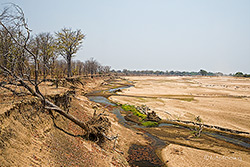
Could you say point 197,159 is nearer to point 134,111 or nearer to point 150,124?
point 150,124

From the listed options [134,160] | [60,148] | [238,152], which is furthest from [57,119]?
[238,152]

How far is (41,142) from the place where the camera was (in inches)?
344

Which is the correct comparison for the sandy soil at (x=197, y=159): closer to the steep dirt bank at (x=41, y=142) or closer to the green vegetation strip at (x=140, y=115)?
the steep dirt bank at (x=41, y=142)

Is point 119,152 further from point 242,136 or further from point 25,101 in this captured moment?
point 242,136

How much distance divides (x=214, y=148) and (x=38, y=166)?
56.4 feet

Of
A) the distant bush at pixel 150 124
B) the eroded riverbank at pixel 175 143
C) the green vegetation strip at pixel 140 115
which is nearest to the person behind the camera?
the eroded riverbank at pixel 175 143

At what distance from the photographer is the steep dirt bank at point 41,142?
6992mm

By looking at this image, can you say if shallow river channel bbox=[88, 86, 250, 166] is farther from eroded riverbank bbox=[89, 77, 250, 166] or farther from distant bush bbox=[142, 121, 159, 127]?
distant bush bbox=[142, 121, 159, 127]

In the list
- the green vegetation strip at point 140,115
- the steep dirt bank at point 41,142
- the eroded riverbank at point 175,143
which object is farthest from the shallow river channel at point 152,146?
the steep dirt bank at point 41,142

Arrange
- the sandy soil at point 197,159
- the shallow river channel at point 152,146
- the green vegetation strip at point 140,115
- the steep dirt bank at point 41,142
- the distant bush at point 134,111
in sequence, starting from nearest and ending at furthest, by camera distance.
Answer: the steep dirt bank at point 41,142, the sandy soil at point 197,159, the shallow river channel at point 152,146, the green vegetation strip at point 140,115, the distant bush at point 134,111

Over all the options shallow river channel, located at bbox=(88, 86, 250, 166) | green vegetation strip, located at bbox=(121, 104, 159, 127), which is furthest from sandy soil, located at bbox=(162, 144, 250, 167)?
green vegetation strip, located at bbox=(121, 104, 159, 127)

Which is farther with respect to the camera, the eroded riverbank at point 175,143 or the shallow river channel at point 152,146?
the eroded riverbank at point 175,143

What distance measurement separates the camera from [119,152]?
13.8 meters

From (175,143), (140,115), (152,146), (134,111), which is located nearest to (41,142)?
(152,146)
